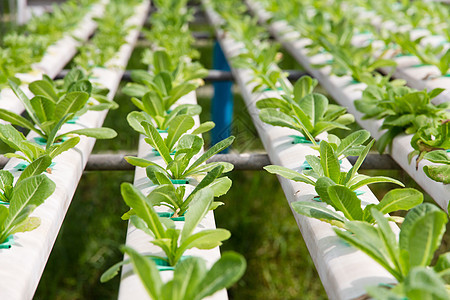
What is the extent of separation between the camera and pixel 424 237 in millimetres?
762

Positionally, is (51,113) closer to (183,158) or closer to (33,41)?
(183,158)

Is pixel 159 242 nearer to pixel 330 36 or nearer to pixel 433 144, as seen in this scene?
pixel 433 144

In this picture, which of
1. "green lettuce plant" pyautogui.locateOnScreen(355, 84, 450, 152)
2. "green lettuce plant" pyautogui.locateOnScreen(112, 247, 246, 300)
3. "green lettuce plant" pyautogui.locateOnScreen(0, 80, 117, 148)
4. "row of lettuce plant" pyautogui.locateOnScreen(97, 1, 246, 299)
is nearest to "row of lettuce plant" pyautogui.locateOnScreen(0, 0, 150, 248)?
"green lettuce plant" pyautogui.locateOnScreen(0, 80, 117, 148)

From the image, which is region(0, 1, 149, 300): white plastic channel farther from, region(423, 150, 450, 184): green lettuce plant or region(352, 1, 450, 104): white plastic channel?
→ region(352, 1, 450, 104): white plastic channel

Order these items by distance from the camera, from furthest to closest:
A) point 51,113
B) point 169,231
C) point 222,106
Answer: point 222,106, point 51,113, point 169,231

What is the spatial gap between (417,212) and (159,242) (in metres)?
0.36

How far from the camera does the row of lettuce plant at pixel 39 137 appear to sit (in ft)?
2.99

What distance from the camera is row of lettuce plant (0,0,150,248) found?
2.99 ft

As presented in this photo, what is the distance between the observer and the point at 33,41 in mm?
2076

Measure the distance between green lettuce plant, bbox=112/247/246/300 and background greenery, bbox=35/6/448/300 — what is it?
1.46 m

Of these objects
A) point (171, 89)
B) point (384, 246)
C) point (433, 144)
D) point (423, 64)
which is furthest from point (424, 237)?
point (423, 64)

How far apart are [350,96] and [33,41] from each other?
1.12 m

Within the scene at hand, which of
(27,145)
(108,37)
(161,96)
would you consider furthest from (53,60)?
(27,145)

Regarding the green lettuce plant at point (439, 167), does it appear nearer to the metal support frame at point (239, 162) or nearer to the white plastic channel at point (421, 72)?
the metal support frame at point (239, 162)
